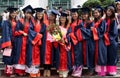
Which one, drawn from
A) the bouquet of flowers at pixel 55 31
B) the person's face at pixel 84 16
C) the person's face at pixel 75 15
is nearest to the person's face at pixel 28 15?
the bouquet of flowers at pixel 55 31

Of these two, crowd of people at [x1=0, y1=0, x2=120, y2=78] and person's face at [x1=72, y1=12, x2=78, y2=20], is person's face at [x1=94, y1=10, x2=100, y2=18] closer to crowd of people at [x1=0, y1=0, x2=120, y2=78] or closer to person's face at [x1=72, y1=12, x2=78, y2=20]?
crowd of people at [x1=0, y1=0, x2=120, y2=78]

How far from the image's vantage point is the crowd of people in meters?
7.88

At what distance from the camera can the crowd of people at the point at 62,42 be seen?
788cm

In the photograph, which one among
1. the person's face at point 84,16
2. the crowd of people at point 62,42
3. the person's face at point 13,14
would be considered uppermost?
the person's face at point 13,14

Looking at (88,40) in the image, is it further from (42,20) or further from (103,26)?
(42,20)

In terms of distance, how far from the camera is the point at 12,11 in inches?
313

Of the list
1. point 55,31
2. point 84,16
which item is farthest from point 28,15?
point 84,16

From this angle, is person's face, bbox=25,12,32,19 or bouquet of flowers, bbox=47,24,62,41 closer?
bouquet of flowers, bbox=47,24,62,41

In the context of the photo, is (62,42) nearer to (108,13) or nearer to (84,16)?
(84,16)

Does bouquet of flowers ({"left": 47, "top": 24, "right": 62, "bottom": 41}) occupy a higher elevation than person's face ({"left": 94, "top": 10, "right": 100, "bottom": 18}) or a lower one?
lower

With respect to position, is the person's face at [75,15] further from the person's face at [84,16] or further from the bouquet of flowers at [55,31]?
the bouquet of flowers at [55,31]

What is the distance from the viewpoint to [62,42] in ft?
25.7

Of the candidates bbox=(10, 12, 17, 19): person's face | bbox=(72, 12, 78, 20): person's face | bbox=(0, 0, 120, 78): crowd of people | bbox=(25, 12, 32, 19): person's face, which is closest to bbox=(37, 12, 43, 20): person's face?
bbox=(0, 0, 120, 78): crowd of people

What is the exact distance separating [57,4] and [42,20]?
1775 cm
